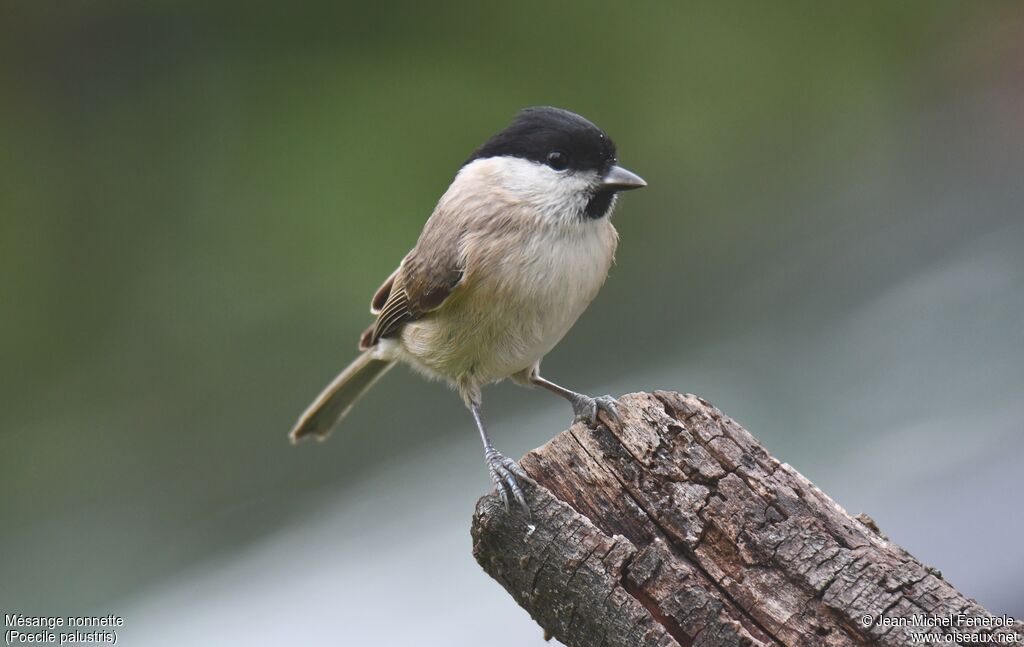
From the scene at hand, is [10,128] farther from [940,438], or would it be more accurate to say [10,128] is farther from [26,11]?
[940,438]

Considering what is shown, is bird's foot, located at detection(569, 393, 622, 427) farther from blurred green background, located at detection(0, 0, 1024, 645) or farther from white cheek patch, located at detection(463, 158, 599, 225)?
blurred green background, located at detection(0, 0, 1024, 645)

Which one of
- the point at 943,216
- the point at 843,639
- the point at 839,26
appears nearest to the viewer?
the point at 843,639

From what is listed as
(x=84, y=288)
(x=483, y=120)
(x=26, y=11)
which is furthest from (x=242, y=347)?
(x=26, y=11)

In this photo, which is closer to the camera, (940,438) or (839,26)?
(940,438)

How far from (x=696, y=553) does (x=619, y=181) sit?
1279 mm

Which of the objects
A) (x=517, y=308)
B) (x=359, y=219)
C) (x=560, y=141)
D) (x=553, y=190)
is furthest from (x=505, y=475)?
(x=359, y=219)

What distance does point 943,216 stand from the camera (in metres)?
4.93

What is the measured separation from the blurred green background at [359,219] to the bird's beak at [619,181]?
169 centimetres

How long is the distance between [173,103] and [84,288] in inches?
48.1

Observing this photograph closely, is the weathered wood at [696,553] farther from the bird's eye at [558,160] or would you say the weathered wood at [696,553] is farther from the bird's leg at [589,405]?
the bird's eye at [558,160]

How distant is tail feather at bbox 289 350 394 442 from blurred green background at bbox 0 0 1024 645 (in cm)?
63

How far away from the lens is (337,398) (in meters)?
3.87

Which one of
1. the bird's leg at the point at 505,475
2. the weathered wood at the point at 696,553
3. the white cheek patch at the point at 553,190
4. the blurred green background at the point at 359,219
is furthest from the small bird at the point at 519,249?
the blurred green background at the point at 359,219

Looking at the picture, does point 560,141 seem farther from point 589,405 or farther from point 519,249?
point 589,405
